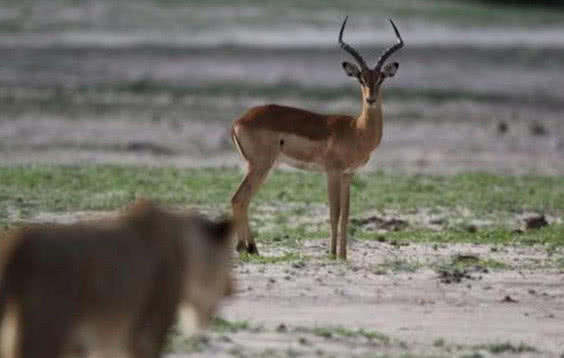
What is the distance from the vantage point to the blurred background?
25.7 meters

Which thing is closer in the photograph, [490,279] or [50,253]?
[50,253]

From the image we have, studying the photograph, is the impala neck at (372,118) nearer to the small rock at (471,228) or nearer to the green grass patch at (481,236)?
the green grass patch at (481,236)

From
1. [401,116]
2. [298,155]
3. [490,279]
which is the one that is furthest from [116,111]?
[490,279]

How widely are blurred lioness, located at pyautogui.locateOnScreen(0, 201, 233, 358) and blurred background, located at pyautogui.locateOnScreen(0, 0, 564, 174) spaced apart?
50.5 ft

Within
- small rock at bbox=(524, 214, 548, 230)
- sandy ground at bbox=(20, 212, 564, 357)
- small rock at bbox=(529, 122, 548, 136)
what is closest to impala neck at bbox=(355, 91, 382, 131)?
sandy ground at bbox=(20, 212, 564, 357)

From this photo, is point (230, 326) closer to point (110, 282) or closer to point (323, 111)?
point (110, 282)

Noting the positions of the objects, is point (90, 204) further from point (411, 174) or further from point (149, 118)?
point (149, 118)

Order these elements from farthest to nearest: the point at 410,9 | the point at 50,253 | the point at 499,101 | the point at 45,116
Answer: the point at 410,9 < the point at 499,101 < the point at 45,116 < the point at 50,253

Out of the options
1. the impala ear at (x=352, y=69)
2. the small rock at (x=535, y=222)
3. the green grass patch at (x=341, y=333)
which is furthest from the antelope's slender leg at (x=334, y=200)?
the green grass patch at (x=341, y=333)

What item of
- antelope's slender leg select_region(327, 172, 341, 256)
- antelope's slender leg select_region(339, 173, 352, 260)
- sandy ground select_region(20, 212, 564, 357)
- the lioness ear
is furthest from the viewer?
antelope's slender leg select_region(327, 172, 341, 256)

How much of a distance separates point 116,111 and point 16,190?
11.8 meters

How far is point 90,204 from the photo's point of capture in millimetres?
16578

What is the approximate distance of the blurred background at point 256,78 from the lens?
1013 inches

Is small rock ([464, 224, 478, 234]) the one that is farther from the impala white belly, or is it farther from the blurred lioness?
the blurred lioness
